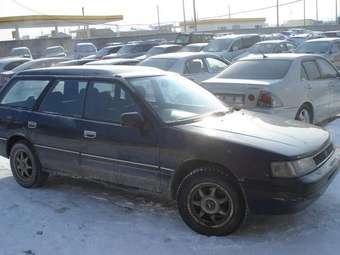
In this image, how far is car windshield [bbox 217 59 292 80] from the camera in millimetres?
8948

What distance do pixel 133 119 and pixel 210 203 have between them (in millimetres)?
1092

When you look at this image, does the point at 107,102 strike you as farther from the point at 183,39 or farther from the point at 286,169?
the point at 183,39

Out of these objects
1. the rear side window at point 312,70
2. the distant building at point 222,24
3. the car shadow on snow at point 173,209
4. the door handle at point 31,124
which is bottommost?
the car shadow on snow at point 173,209

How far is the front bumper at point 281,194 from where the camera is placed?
14.2ft

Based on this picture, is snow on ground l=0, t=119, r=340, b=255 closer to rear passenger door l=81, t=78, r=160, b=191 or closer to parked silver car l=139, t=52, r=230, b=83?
rear passenger door l=81, t=78, r=160, b=191

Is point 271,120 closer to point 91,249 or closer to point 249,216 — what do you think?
point 249,216

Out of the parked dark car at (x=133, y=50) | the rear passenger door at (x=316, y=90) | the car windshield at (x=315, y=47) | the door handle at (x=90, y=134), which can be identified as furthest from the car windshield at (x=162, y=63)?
the parked dark car at (x=133, y=50)

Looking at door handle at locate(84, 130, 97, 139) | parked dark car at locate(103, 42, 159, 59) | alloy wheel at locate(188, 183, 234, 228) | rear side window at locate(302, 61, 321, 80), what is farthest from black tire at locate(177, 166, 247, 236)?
parked dark car at locate(103, 42, 159, 59)

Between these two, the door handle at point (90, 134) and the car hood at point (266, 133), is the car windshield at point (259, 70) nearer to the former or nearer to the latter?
the car hood at point (266, 133)

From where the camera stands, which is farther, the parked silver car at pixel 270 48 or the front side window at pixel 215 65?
the parked silver car at pixel 270 48

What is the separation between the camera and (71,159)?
580 cm

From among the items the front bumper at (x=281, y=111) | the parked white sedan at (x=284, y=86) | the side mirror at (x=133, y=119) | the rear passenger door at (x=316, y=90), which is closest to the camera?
the side mirror at (x=133, y=119)

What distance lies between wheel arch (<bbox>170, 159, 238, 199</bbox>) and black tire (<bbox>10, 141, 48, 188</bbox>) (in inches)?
81.5

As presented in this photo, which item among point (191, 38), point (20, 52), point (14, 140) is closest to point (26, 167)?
point (14, 140)
